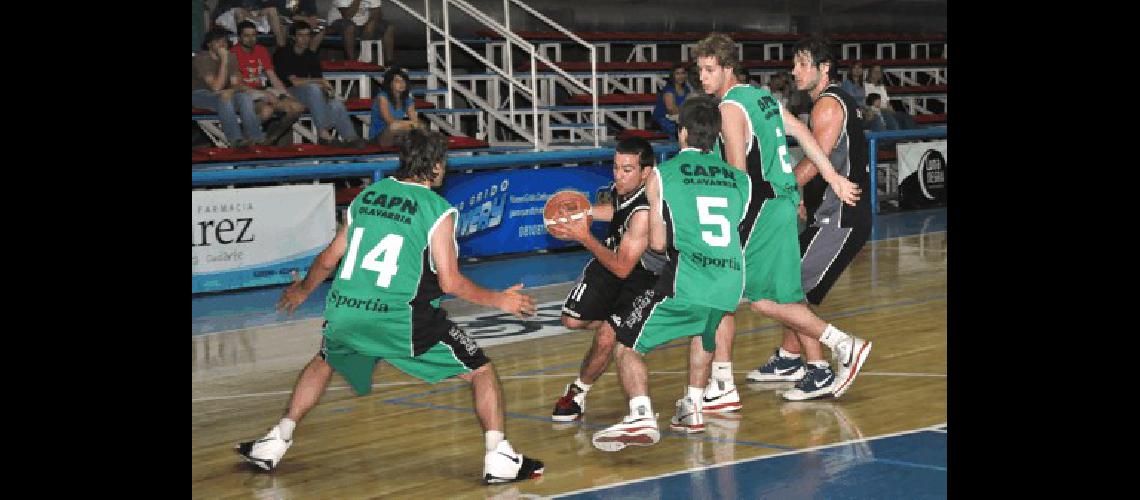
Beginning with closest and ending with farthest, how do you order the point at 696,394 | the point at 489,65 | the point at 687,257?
the point at 687,257, the point at 696,394, the point at 489,65

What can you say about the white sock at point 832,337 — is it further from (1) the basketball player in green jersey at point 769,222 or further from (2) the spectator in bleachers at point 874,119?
(2) the spectator in bleachers at point 874,119

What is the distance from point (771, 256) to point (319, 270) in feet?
7.97

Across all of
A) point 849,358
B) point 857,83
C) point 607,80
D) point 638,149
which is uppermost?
point 607,80

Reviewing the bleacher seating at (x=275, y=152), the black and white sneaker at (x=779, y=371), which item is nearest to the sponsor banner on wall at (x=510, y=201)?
the bleacher seating at (x=275, y=152)

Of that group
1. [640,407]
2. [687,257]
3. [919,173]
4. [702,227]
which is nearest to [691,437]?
[640,407]

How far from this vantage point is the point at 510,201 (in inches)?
583

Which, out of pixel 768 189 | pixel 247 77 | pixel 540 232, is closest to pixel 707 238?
pixel 768 189

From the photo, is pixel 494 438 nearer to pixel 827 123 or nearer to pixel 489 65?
pixel 827 123

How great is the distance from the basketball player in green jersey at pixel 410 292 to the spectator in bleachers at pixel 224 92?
9352 millimetres

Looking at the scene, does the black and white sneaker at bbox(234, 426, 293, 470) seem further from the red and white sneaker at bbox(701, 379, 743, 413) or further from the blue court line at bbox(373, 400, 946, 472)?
the red and white sneaker at bbox(701, 379, 743, 413)

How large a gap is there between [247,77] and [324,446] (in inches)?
382

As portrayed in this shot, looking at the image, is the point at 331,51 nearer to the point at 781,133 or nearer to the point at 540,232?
the point at 540,232

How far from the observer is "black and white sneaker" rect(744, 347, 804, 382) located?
8195mm

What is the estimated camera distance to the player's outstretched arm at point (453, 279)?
564 centimetres
